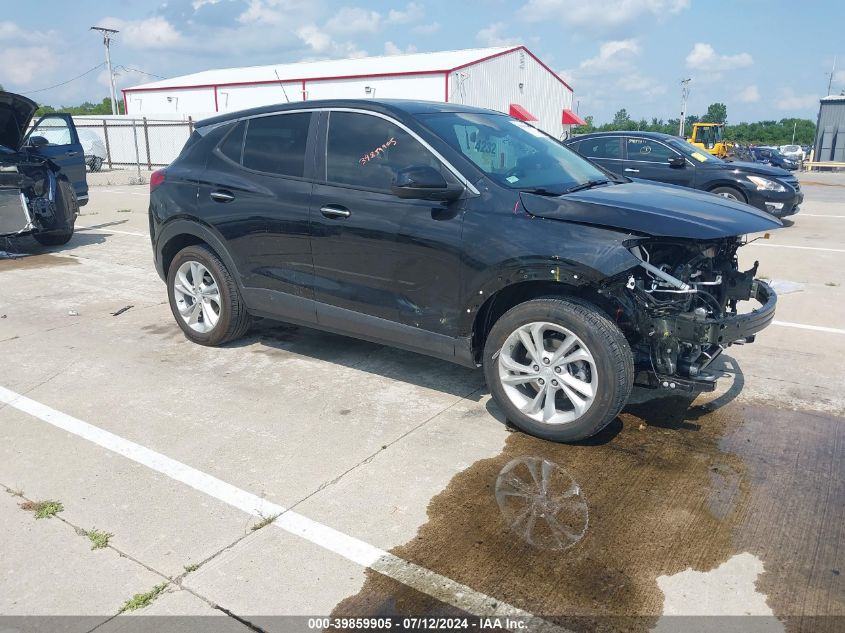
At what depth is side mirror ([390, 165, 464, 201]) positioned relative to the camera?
3959 mm

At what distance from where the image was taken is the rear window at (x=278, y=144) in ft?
16.0

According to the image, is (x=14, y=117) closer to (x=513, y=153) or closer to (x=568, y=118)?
(x=513, y=153)

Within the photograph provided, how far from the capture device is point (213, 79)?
44125 mm

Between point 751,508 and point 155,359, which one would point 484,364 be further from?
point 155,359

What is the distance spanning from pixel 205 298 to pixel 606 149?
881 cm

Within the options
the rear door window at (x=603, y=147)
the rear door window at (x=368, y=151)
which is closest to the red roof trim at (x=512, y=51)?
the rear door window at (x=603, y=147)

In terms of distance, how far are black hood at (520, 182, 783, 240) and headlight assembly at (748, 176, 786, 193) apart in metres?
9.06

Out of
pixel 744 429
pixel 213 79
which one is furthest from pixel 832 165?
pixel 744 429

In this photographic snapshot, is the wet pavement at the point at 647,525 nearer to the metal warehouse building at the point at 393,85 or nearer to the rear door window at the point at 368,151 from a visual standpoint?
the rear door window at the point at 368,151

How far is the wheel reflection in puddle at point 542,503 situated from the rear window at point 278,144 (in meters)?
2.52

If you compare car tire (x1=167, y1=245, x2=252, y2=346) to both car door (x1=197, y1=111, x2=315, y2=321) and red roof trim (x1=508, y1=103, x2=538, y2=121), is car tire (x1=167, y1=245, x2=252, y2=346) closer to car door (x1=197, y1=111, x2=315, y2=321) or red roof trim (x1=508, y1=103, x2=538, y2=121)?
car door (x1=197, y1=111, x2=315, y2=321)

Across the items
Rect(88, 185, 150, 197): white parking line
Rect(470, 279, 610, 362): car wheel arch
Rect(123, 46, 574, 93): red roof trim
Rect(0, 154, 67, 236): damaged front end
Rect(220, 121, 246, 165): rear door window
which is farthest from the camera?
Rect(123, 46, 574, 93): red roof trim

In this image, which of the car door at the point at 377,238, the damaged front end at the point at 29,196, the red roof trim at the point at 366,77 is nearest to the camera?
the car door at the point at 377,238

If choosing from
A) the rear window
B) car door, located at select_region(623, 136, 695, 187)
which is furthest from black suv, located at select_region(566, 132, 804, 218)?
the rear window
